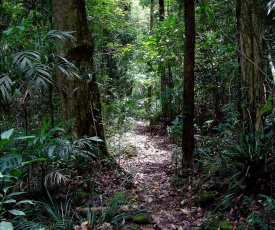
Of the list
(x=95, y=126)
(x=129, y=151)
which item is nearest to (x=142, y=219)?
(x=95, y=126)

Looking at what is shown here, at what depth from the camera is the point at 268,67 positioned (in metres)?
4.78

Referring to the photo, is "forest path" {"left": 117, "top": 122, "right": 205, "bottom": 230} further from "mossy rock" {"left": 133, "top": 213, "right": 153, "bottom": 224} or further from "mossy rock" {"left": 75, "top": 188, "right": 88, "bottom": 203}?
"mossy rock" {"left": 75, "top": 188, "right": 88, "bottom": 203}

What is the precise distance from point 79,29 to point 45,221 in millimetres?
3305

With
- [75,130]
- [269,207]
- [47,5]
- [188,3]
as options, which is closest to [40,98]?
[75,130]

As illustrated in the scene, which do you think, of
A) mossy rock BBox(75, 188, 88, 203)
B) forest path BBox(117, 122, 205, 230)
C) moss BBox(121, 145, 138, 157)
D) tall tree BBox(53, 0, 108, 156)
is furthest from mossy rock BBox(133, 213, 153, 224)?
moss BBox(121, 145, 138, 157)

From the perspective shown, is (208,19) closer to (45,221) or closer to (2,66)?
(2,66)

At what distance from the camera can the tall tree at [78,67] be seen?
15.9 feet

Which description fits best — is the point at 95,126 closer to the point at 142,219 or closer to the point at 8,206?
the point at 142,219

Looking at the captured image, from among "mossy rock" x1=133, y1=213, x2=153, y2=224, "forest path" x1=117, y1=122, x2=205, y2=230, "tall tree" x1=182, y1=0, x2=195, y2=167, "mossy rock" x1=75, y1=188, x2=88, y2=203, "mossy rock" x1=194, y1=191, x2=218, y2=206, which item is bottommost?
"forest path" x1=117, y1=122, x2=205, y2=230

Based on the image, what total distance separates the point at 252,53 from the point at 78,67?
3.14m

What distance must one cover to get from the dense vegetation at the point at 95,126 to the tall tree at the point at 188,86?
0.8 inches

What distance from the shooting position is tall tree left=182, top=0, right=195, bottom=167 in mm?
5410

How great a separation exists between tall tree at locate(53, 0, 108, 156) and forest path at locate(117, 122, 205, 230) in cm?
159

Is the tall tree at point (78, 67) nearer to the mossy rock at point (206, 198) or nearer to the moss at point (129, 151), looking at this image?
the mossy rock at point (206, 198)
